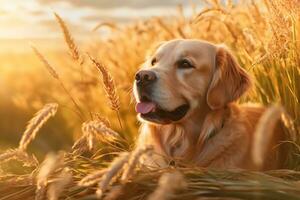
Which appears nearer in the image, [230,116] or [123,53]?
[230,116]

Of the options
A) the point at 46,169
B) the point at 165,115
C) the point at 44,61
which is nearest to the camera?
the point at 46,169

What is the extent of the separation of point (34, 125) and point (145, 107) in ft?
4.76

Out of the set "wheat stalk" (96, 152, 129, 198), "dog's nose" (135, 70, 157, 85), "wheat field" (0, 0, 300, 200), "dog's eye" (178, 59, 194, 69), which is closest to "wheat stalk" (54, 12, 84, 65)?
"wheat field" (0, 0, 300, 200)

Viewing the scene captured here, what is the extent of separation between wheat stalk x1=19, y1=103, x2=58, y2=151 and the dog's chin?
1.25m

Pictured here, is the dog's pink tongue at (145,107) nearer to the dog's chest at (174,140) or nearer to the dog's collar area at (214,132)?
the dog's chest at (174,140)

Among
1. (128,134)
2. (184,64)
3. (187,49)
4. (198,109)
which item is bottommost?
(128,134)

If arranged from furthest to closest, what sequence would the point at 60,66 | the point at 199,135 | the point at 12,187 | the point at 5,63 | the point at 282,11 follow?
the point at 5,63, the point at 60,66, the point at 199,135, the point at 282,11, the point at 12,187

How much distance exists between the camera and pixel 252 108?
4.64 meters

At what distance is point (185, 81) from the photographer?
4484 mm

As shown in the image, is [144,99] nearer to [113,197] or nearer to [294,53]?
[294,53]

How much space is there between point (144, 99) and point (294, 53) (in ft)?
3.55

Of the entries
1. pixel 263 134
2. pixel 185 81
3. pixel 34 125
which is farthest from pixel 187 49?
pixel 263 134

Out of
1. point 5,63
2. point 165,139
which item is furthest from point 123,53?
point 5,63

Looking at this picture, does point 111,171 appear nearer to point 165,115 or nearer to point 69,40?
point 69,40
